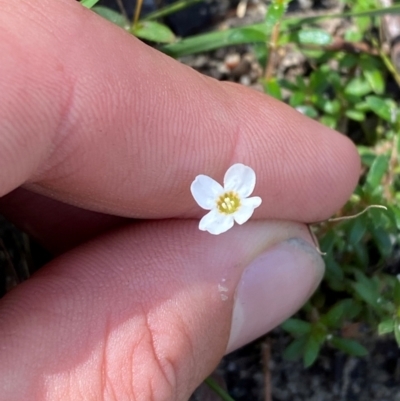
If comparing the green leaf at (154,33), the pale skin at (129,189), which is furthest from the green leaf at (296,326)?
the green leaf at (154,33)

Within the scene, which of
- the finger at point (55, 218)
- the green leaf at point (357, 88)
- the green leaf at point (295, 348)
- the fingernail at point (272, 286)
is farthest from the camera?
the green leaf at point (357, 88)

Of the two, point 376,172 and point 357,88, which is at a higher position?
point 357,88

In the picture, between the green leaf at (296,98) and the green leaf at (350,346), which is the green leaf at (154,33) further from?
the green leaf at (350,346)

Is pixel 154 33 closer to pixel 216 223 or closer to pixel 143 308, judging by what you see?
pixel 216 223

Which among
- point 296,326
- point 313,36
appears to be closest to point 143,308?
point 296,326

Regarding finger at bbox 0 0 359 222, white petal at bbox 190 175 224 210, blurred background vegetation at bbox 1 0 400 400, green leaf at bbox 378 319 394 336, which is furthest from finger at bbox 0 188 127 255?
green leaf at bbox 378 319 394 336

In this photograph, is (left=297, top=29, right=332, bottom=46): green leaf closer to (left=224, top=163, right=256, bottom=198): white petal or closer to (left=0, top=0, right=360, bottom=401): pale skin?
(left=0, top=0, right=360, bottom=401): pale skin

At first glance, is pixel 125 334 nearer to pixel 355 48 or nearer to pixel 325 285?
pixel 325 285
